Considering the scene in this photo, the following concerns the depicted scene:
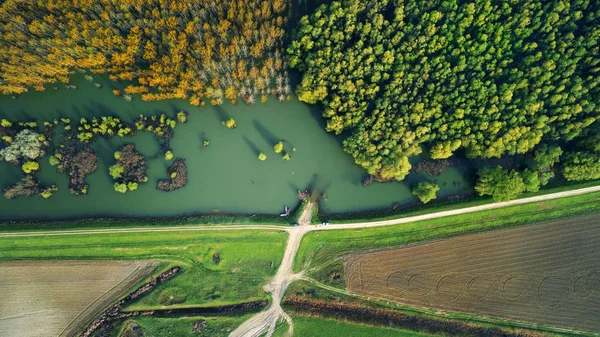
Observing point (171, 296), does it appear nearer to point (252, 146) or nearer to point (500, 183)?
point (252, 146)

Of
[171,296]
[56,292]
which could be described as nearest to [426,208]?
[171,296]

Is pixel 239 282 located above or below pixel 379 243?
below

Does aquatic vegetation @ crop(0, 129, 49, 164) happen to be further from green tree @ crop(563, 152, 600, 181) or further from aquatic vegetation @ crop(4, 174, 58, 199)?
green tree @ crop(563, 152, 600, 181)

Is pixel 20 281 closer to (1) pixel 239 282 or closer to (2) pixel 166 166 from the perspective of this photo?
(2) pixel 166 166

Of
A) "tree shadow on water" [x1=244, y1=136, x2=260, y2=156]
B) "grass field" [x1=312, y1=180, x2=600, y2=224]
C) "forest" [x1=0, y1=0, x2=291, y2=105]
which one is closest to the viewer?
"forest" [x1=0, y1=0, x2=291, y2=105]

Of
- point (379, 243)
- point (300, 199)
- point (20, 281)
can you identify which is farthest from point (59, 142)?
point (379, 243)

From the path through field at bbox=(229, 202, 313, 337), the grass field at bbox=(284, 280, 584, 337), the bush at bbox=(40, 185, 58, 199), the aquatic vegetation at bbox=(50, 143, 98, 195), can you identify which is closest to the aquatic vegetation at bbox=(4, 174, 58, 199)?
the bush at bbox=(40, 185, 58, 199)

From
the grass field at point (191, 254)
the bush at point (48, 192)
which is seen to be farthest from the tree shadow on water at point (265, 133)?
the bush at point (48, 192)
